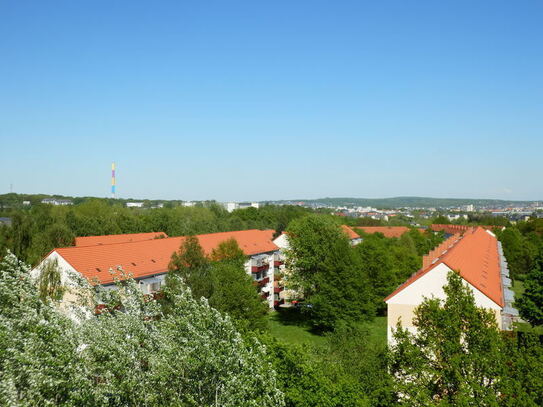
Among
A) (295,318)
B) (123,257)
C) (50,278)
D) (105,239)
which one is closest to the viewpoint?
(50,278)

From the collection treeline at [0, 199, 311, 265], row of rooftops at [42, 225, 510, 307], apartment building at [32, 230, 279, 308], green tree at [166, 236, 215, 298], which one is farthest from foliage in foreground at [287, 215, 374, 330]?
treeline at [0, 199, 311, 265]

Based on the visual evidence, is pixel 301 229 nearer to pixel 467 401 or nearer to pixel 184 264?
pixel 184 264

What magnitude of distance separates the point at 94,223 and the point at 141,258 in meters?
28.6

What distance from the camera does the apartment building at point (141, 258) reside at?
31.7 m

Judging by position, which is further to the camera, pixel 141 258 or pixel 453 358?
pixel 141 258

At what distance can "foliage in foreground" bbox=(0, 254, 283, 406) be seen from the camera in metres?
8.80

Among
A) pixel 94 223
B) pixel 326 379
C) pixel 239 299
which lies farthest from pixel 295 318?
pixel 94 223

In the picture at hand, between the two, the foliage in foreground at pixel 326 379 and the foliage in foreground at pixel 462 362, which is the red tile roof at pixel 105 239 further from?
the foliage in foreground at pixel 462 362

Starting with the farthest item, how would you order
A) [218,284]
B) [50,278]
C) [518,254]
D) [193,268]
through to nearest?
[518,254] → [218,284] → [193,268] → [50,278]

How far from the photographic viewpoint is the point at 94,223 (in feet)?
207

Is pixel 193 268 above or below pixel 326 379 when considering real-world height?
above

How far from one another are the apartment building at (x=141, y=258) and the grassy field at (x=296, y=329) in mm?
4632

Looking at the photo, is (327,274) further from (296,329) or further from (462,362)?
(462,362)

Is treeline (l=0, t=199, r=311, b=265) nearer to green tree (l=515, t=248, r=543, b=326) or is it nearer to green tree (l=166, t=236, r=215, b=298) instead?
green tree (l=166, t=236, r=215, b=298)
